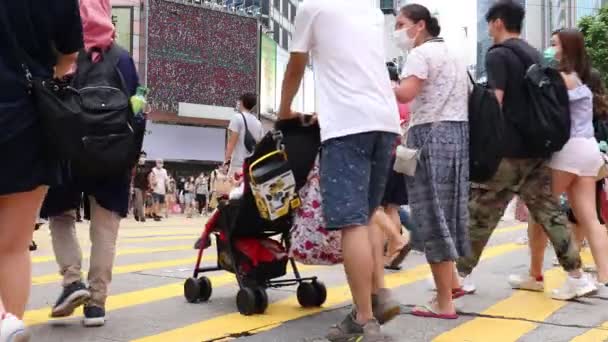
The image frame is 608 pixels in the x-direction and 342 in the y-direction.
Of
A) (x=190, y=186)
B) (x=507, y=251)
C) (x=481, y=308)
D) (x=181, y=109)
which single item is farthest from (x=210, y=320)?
(x=181, y=109)

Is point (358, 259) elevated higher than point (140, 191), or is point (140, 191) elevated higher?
point (358, 259)

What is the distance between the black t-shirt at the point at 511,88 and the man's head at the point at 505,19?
13 centimetres

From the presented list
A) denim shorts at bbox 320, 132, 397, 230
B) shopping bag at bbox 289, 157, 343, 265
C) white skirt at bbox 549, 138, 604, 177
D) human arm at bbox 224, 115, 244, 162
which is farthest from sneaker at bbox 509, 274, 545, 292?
human arm at bbox 224, 115, 244, 162

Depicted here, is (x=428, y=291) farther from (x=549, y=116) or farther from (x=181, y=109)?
(x=181, y=109)

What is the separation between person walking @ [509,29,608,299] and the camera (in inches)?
209

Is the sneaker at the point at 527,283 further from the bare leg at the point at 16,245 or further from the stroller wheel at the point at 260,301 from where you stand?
the bare leg at the point at 16,245

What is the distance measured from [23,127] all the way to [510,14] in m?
3.57

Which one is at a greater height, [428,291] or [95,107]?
[95,107]

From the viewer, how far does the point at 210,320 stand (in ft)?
14.0

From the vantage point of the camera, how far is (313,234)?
4223mm

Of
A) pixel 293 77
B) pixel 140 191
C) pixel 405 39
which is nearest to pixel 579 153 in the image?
pixel 405 39

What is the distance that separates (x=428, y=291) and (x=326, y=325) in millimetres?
1570

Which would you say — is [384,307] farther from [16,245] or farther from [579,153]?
[579,153]

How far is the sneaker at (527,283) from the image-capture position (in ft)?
18.5
